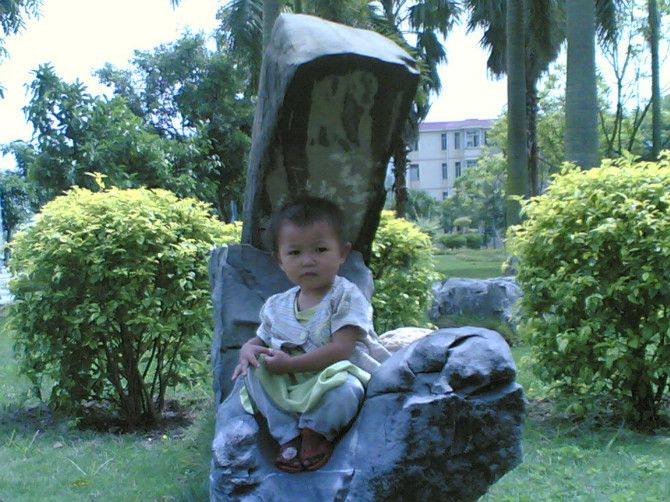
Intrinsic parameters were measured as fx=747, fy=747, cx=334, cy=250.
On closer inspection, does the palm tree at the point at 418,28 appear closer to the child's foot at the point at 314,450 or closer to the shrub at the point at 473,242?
the child's foot at the point at 314,450

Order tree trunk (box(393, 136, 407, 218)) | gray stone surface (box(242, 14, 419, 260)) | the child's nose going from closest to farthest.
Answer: the child's nose → gray stone surface (box(242, 14, 419, 260)) → tree trunk (box(393, 136, 407, 218))

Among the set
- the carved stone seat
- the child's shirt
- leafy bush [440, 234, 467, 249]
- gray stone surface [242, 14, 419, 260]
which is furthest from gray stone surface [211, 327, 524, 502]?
leafy bush [440, 234, 467, 249]

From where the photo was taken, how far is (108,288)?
19.6 feet

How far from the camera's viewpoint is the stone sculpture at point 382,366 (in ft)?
7.88

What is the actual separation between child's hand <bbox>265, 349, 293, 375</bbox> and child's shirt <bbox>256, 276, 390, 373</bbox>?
0.12 metres

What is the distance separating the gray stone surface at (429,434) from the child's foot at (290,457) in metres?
0.03

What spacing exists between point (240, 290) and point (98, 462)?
218cm

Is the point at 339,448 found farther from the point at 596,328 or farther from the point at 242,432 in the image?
the point at 596,328

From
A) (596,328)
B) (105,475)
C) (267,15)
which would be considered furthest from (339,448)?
(267,15)

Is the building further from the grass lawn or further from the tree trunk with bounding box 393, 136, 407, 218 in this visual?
the grass lawn

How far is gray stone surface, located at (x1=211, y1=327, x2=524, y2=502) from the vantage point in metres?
2.38

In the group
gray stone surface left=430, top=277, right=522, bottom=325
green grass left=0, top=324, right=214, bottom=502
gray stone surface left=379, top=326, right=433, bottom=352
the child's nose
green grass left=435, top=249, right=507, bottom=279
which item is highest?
the child's nose

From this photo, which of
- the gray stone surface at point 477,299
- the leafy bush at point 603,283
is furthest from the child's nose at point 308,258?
the gray stone surface at point 477,299

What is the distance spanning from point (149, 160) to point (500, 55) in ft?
33.7
